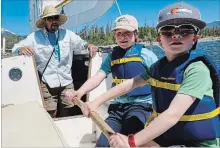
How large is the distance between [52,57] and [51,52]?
0.05 metres

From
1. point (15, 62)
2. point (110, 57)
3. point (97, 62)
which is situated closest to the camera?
point (110, 57)

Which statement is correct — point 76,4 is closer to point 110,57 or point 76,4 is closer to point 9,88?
point 9,88

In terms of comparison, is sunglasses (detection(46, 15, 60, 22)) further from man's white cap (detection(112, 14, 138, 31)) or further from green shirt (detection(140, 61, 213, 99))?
green shirt (detection(140, 61, 213, 99))

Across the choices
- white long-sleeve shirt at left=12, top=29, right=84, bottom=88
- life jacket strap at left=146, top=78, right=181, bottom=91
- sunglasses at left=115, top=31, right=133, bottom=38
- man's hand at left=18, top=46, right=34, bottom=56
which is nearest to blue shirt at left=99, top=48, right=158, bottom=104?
sunglasses at left=115, top=31, right=133, bottom=38

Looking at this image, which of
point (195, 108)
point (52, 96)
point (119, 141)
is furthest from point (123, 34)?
Result: point (52, 96)

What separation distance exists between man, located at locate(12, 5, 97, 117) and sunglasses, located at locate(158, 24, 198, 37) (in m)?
1.81

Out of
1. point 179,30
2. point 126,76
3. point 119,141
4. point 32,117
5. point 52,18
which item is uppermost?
point 52,18

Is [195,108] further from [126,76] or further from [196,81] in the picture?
[126,76]

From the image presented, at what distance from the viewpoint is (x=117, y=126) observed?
2008 mm

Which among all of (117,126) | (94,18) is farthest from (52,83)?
(94,18)

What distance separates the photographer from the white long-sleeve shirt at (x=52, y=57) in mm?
3013

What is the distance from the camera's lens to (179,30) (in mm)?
1308

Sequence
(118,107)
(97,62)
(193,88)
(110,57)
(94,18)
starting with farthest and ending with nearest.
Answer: (94,18) < (97,62) < (110,57) < (118,107) < (193,88)

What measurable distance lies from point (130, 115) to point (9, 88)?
1480 mm
